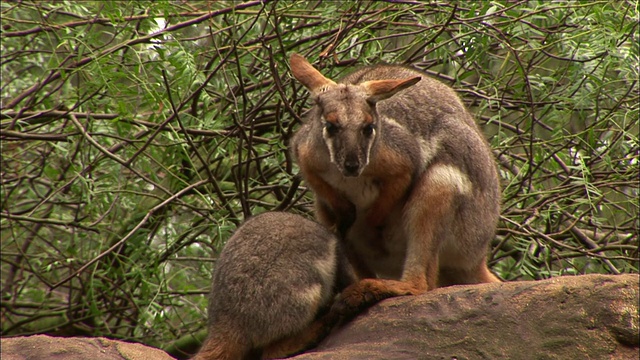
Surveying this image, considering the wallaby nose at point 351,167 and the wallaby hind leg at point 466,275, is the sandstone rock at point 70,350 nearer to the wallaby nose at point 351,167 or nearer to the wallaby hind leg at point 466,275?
the wallaby nose at point 351,167

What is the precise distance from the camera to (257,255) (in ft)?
18.2

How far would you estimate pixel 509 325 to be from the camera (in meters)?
5.06

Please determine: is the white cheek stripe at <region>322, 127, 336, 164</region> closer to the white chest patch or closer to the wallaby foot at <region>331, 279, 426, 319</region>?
the white chest patch

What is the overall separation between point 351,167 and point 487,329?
1.44 meters

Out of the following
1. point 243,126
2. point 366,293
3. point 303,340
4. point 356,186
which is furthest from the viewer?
point 243,126

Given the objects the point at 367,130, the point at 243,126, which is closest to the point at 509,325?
the point at 367,130

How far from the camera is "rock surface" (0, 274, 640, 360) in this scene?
15.9 feet

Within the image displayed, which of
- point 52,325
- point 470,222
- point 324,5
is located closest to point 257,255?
point 470,222

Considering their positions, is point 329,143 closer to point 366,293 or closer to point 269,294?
point 366,293

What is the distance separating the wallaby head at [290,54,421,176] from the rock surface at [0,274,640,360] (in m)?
1.06

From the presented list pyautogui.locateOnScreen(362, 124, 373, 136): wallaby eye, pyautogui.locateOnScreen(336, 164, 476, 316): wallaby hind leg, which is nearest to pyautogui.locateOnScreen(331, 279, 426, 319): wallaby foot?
pyautogui.locateOnScreen(336, 164, 476, 316): wallaby hind leg

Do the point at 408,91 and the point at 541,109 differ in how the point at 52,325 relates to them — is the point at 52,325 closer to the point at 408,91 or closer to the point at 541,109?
the point at 408,91

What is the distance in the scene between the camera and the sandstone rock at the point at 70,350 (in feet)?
17.3

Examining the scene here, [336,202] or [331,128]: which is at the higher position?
[331,128]
